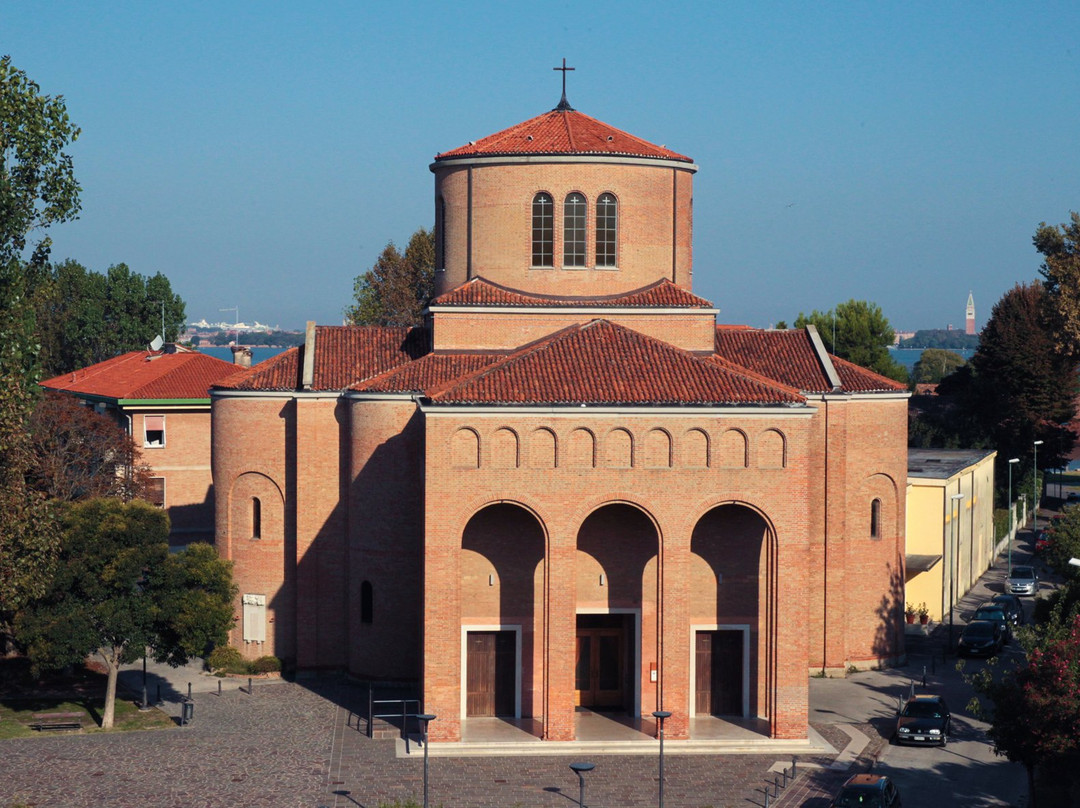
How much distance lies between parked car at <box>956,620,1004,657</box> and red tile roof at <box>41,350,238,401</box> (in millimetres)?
32407

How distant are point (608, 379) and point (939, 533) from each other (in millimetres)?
22770

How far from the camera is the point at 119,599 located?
34.1 meters

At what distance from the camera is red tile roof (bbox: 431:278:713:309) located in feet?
129

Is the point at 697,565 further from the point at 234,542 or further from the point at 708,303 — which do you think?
the point at 234,542

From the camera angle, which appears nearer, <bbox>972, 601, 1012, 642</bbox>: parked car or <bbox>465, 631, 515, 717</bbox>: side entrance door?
<bbox>465, 631, 515, 717</bbox>: side entrance door

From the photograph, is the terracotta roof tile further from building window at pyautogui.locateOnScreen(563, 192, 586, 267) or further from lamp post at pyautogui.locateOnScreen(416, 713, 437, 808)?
lamp post at pyautogui.locateOnScreen(416, 713, 437, 808)

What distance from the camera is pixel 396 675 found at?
39188 mm

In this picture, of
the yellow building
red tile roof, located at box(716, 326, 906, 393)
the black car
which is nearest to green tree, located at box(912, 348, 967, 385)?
the yellow building

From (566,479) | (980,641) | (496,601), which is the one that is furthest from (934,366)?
(566,479)

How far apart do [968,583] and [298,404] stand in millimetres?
32843

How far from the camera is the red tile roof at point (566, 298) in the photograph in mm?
39344

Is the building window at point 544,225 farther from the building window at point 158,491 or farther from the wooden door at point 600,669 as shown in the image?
the building window at point 158,491

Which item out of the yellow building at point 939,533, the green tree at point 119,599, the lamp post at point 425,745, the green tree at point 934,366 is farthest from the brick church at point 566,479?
the green tree at point 934,366

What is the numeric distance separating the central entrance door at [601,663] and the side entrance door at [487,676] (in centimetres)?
191
